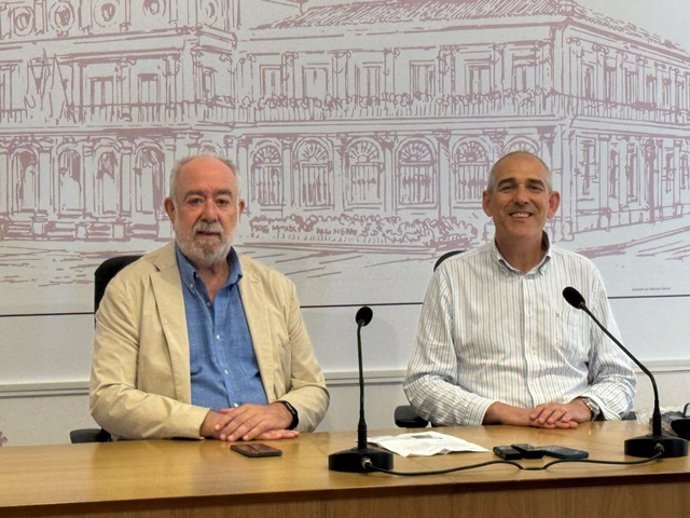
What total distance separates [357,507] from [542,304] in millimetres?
1513

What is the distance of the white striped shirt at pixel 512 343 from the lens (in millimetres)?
3254

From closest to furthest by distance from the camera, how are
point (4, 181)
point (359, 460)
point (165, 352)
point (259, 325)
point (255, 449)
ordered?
point (359, 460) < point (255, 449) < point (165, 352) < point (259, 325) < point (4, 181)

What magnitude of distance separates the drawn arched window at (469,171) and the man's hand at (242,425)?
1.69 meters

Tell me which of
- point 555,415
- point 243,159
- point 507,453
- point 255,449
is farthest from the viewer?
point 243,159

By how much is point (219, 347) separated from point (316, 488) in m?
1.21

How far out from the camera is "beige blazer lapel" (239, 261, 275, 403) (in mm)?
3123

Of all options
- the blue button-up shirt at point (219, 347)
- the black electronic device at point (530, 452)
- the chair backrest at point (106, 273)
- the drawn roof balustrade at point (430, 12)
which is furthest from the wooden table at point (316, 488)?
the drawn roof balustrade at point (430, 12)

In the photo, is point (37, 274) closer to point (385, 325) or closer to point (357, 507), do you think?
point (385, 325)

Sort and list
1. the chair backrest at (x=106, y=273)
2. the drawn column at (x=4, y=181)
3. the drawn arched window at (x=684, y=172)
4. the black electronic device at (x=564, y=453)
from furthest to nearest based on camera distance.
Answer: the drawn arched window at (x=684, y=172)
the drawn column at (x=4, y=181)
the chair backrest at (x=106, y=273)
the black electronic device at (x=564, y=453)

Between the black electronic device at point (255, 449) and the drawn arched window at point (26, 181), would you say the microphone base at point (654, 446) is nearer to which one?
the black electronic device at point (255, 449)

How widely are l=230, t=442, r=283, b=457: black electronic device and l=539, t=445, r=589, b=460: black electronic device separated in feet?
2.04

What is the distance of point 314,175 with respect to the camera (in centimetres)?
407

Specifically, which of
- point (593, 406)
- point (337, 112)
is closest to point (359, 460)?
point (593, 406)

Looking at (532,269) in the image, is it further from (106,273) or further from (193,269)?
(106,273)
